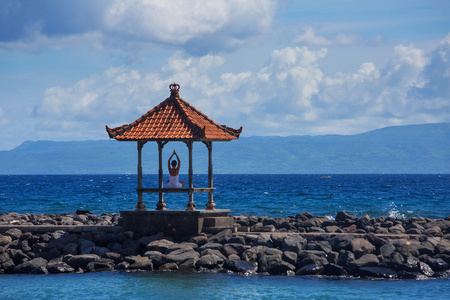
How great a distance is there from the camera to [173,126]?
23.4 meters

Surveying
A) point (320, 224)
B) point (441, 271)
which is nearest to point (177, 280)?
point (441, 271)

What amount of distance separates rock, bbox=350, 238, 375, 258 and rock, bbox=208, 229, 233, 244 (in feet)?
12.4

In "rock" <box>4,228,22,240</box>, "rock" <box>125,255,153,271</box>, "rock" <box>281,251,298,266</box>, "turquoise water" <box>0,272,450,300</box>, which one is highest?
"rock" <box>4,228,22,240</box>

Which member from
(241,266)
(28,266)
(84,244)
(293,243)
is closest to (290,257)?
(293,243)

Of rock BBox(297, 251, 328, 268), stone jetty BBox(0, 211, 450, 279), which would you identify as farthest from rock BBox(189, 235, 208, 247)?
rock BBox(297, 251, 328, 268)

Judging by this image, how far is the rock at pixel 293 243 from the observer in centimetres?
2123

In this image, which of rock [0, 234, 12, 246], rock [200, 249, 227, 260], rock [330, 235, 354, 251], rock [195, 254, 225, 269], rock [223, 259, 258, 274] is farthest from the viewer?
rock [0, 234, 12, 246]

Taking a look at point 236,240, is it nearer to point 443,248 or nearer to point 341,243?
point 341,243

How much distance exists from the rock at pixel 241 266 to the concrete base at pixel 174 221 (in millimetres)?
2558

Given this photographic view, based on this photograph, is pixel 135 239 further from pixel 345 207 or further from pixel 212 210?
pixel 345 207

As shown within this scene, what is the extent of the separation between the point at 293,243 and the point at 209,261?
8.57 ft

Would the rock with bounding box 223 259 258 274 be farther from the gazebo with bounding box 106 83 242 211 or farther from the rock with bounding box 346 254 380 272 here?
the gazebo with bounding box 106 83 242 211

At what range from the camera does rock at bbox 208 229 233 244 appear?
22.1m

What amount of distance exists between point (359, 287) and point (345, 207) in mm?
34634
